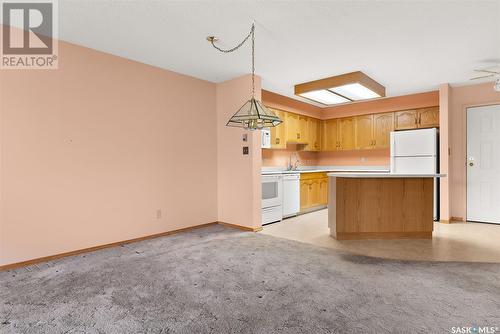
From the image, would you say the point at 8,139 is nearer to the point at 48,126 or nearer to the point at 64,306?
the point at 48,126

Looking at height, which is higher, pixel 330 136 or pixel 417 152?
pixel 330 136

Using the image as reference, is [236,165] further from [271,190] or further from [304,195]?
[304,195]

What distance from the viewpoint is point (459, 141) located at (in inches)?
209

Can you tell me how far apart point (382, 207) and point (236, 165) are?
95.8 inches

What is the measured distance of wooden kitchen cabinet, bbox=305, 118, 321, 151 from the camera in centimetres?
705

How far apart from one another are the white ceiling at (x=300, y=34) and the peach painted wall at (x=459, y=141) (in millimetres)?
821

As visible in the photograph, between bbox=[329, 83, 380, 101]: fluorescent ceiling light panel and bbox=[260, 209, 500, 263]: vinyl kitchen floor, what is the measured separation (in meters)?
2.47

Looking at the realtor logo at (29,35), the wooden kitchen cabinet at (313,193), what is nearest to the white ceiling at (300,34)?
the realtor logo at (29,35)

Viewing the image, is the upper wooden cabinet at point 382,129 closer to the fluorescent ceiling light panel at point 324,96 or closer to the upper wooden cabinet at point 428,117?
the upper wooden cabinet at point 428,117

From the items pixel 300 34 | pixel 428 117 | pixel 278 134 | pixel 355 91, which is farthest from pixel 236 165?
pixel 428 117

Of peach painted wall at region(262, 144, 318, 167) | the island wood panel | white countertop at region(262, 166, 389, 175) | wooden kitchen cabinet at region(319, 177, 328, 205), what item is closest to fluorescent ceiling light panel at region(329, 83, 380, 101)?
the island wood panel

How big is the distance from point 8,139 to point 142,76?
72.5 inches

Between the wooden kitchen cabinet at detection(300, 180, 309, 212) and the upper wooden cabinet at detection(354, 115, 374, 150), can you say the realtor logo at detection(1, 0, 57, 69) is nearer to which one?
the wooden kitchen cabinet at detection(300, 180, 309, 212)

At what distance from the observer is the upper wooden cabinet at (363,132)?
6.67m
